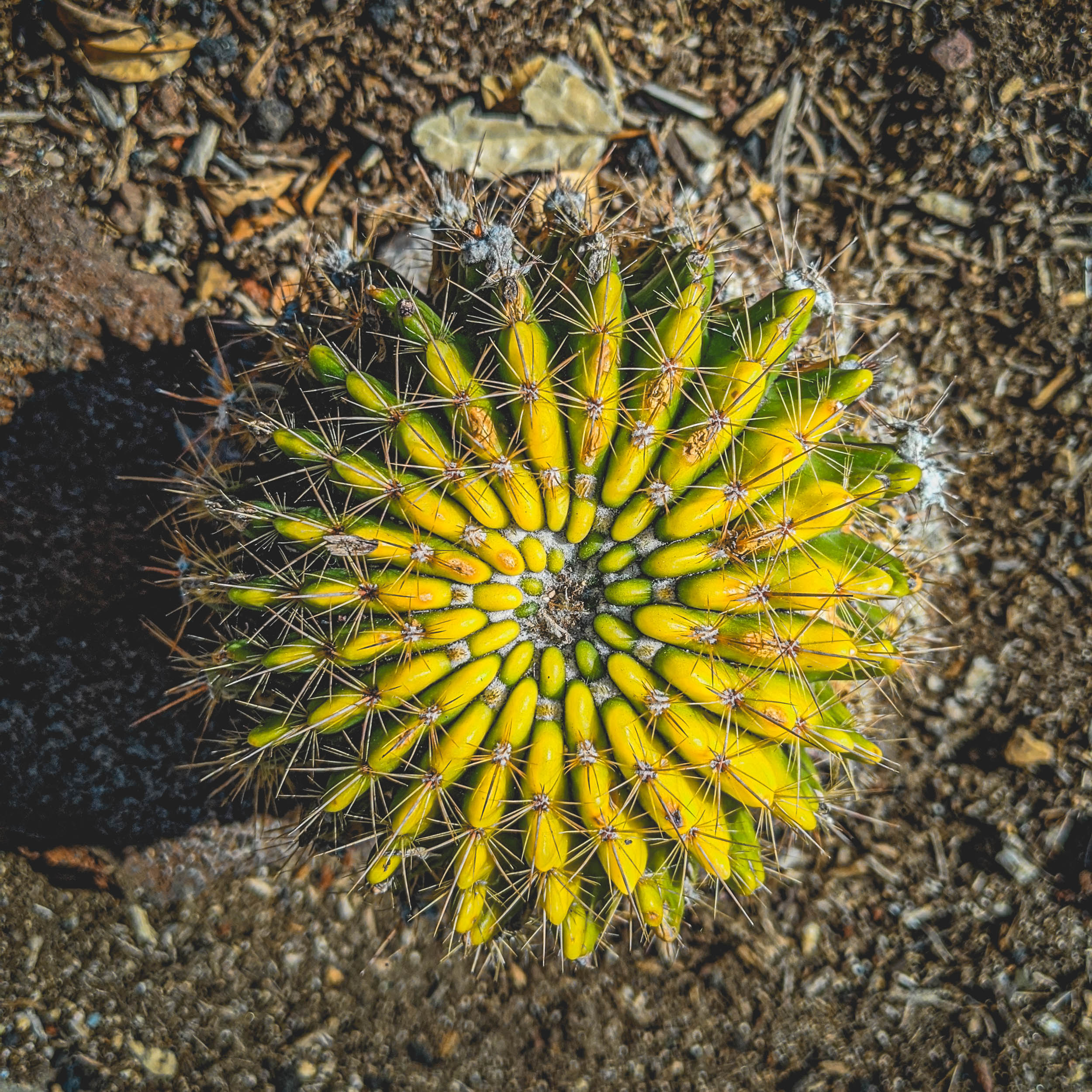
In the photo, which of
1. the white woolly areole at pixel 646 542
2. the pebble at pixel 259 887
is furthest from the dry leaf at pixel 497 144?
the pebble at pixel 259 887

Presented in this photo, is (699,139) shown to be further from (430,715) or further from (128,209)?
(430,715)

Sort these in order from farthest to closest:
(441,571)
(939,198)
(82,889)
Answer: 1. (939,198)
2. (82,889)
3. (441,571)

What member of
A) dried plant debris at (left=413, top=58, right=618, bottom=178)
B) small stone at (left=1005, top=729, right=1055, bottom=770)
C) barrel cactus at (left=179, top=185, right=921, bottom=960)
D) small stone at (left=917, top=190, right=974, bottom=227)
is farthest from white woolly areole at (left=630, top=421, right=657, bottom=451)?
small stone at (left=1005, top=729, right=1055, bottom=770)

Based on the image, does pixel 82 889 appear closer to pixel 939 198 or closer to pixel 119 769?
pixel 119 769

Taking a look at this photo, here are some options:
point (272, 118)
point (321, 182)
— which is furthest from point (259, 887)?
point (272, 118)

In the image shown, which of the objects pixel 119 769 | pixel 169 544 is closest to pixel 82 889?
pixel 119 769

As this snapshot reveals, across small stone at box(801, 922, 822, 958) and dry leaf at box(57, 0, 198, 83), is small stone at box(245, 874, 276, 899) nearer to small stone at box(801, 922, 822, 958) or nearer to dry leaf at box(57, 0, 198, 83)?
small stone at box(801, 922, 822, 958)

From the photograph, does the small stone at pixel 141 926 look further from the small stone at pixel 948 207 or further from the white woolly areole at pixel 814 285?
the small stone at pixel 948 207
